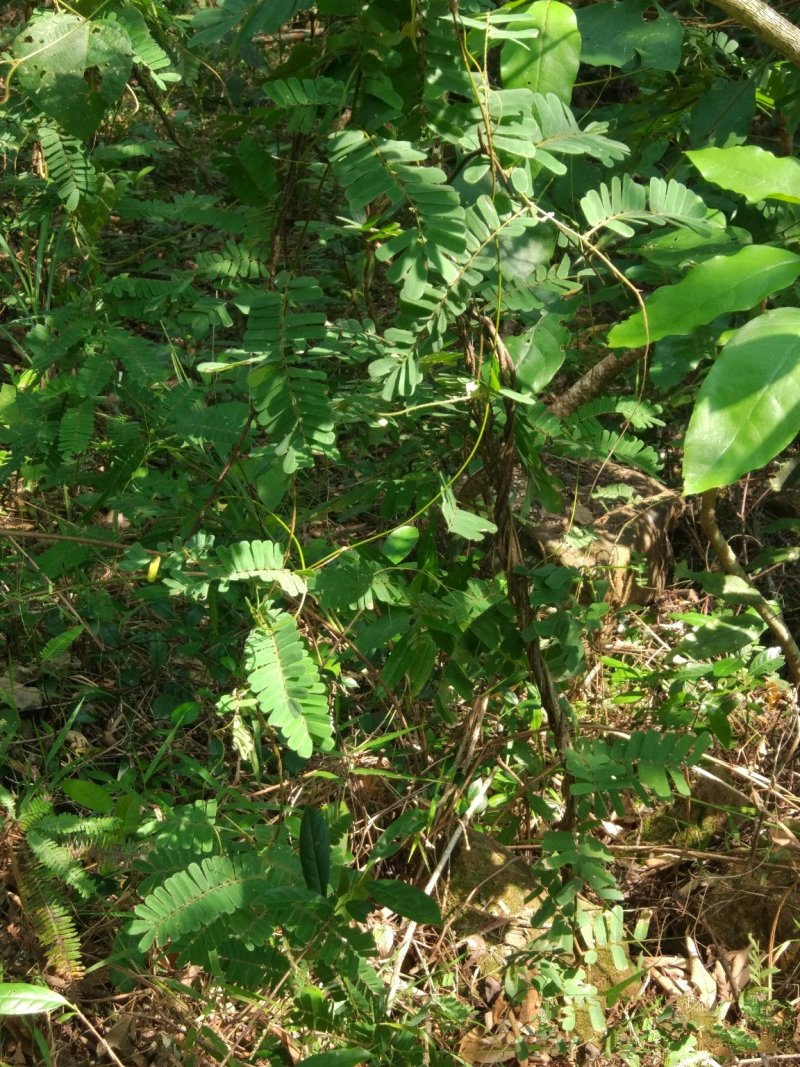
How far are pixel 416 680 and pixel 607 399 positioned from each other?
809mm

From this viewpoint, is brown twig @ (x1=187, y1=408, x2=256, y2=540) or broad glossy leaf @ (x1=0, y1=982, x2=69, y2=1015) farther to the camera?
brown twig @ (x1=187, y1=408, x2=256, y2=540)

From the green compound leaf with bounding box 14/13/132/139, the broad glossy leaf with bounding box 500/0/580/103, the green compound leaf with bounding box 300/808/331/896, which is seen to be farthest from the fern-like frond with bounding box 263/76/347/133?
the green compound leaf with bounding box 300/808/331/896

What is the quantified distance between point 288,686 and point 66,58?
0.97 metres

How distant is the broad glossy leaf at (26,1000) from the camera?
150 centimetres

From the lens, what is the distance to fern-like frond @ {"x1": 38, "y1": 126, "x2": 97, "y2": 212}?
6.98 ft

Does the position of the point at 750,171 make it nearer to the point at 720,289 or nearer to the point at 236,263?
the point at 720,289

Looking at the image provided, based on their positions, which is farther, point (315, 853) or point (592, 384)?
point (592, 384)

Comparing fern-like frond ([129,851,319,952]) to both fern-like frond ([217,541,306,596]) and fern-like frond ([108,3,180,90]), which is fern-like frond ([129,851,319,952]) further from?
fern-like frond ([108,3,180,90])

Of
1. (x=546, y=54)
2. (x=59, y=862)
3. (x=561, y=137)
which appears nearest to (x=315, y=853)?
(x=59, y=862)

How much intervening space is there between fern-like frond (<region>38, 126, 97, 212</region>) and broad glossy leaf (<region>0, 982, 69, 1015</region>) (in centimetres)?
144

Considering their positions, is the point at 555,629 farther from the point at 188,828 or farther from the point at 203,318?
the point at 203,318

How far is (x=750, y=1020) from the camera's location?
216cm

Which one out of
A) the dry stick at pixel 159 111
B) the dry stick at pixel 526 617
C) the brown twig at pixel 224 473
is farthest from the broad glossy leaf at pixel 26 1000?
the dry stick at pixel 159 111

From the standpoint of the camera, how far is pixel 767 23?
148cm
